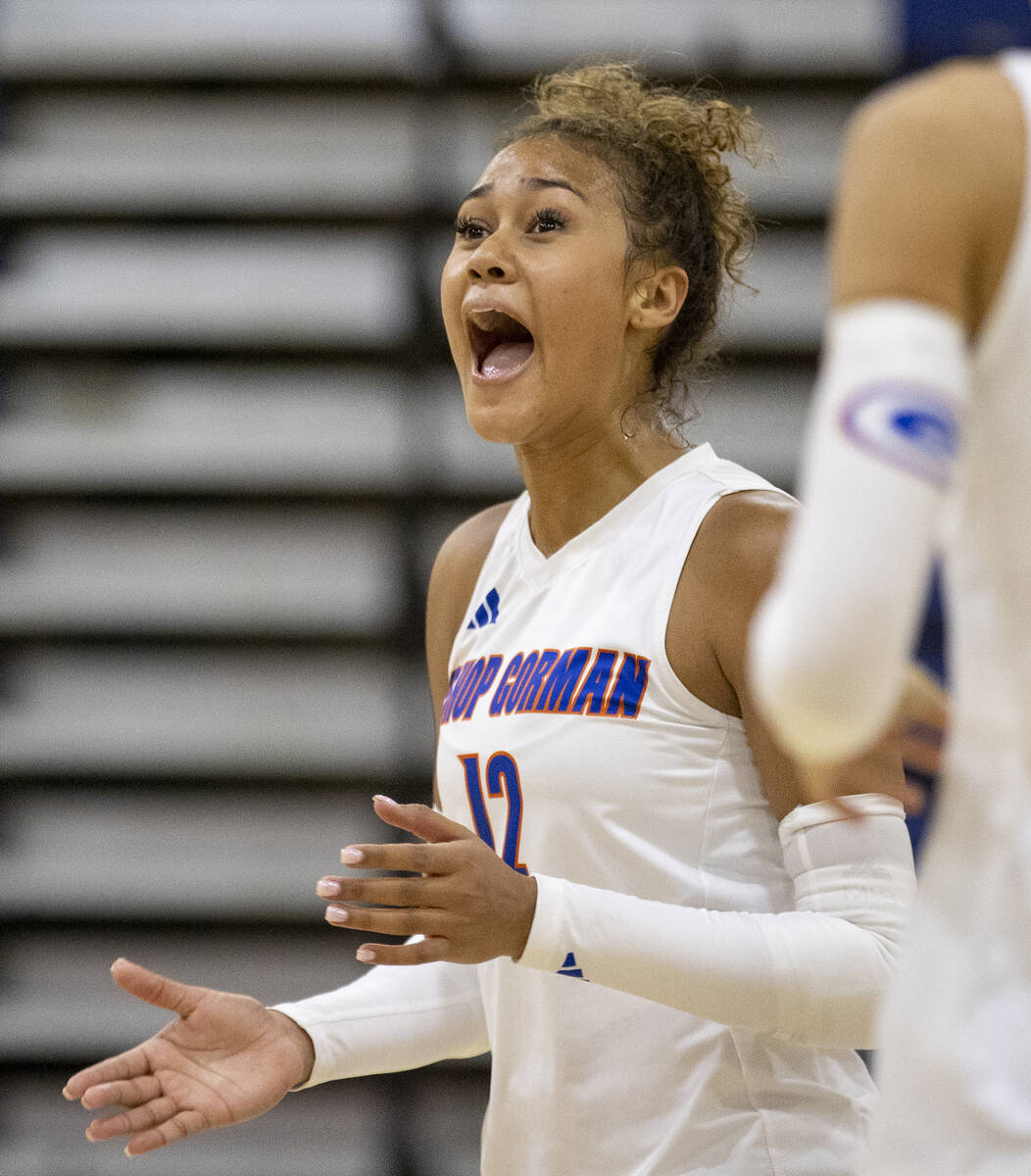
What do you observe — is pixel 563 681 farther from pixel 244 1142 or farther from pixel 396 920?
pixel 244 1142

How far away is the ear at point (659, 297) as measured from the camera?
4.65ft

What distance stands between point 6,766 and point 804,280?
1.65 m

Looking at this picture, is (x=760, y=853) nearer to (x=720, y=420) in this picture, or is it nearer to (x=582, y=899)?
(x=582, y=899)

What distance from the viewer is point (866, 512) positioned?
1.89ft

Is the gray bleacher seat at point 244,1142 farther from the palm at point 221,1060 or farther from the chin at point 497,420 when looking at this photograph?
the chin at point 497,420

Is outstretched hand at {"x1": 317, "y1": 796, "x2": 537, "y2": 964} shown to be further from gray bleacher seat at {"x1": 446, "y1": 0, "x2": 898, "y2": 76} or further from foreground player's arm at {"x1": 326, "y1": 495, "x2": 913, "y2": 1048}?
gray bleacher seat at {"x1": 446, "y1": 0, "x2": 898, "y2": 76}

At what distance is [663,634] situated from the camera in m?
1.23

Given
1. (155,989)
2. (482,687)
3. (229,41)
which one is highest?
(229,41)

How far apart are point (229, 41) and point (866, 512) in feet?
7.52

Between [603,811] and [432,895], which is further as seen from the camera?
[603,811]

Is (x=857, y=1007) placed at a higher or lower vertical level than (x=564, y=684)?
lower

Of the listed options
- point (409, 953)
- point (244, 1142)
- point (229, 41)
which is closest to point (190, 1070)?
point (409, 953)

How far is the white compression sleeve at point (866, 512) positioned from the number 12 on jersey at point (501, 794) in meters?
0.68

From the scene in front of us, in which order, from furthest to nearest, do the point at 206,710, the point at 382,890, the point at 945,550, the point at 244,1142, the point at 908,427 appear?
the point at 206,710
the point at 244,1142
the point at 382,890
the point at 945,550
the point at 908,427
